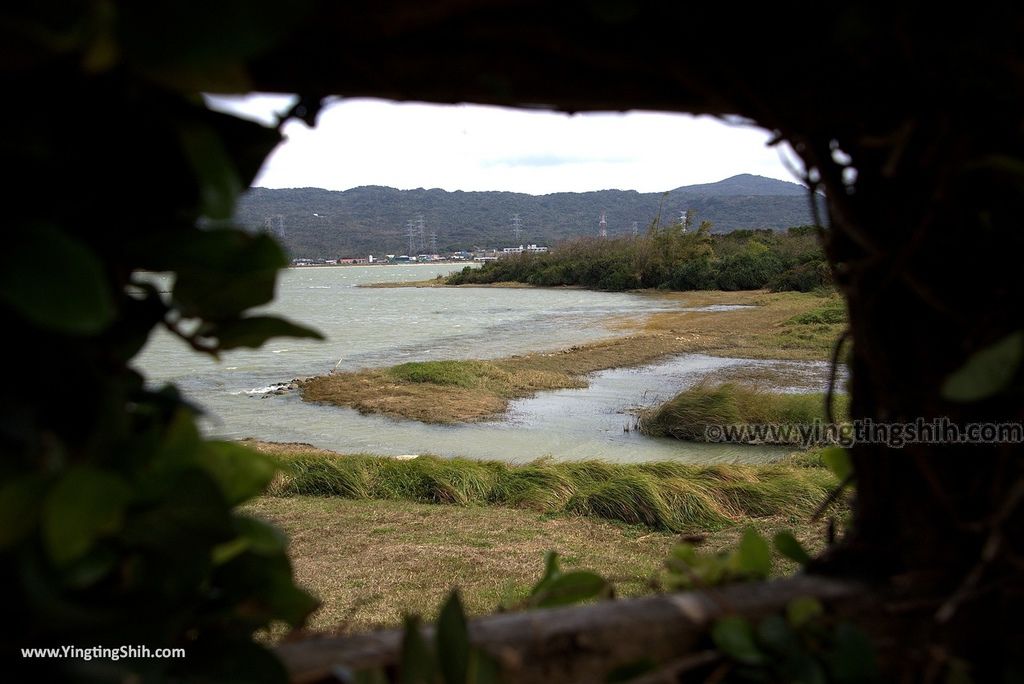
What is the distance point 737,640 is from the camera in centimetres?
59

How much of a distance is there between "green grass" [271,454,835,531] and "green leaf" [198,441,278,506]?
495 centimetres

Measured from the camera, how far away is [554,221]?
7706 cm

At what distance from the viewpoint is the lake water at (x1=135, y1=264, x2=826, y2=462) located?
8438 millimetres

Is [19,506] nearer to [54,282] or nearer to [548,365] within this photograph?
[54,282]

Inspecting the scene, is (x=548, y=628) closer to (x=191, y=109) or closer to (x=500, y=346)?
(x=191, y=109)

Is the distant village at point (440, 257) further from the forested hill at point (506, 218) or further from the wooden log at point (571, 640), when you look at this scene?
the wooden log at point (571, 640)

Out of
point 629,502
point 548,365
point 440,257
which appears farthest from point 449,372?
point 440,257

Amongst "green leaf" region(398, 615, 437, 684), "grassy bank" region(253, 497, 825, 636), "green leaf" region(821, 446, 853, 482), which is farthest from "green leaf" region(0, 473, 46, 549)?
"grassy bank" region(253, 497, 825, 636)

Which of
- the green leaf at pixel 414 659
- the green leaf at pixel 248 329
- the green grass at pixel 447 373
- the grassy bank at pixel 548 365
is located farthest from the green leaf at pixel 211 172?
the green grass at pixel 447 373

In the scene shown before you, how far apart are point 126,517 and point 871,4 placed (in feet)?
1.93

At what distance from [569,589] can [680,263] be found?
110ft

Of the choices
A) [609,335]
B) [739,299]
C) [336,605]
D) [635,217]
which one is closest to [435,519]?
[336,605]

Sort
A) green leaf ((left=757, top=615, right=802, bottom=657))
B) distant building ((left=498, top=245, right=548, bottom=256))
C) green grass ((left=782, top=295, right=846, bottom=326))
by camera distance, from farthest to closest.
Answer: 1. distant building ((left=498, top=245, right=548, bottom=256))
2. green grass ((left=782, top=295, right=846, bottom=326))
3. green leaf ((left=757, top=615, right=802, bottom=657))

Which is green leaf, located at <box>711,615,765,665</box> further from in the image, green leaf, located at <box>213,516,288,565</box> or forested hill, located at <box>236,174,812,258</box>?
forested hill, located at <box>236,174,812,258</box>
